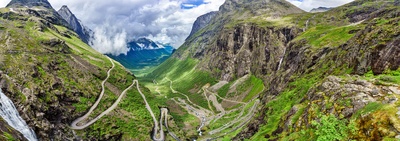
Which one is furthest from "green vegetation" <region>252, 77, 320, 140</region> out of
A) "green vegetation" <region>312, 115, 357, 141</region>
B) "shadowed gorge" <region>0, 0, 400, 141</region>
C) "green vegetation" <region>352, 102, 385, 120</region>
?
"green vegetation" <region>312, 115, 357, 141</region>

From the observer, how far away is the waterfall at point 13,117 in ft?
245

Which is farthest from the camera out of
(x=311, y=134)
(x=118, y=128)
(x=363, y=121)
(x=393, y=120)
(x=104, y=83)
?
(x=104, y=83)

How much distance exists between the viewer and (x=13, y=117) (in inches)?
3123

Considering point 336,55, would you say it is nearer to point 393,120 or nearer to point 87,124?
point 393,120

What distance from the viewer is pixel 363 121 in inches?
1208

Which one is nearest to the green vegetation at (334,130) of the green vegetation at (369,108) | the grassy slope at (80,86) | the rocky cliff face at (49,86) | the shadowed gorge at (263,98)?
the shadowed gorge at (263,98)

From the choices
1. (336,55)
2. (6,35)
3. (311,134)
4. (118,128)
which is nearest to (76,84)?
(118,128)

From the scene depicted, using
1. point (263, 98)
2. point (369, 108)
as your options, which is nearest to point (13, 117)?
point (369, 108)

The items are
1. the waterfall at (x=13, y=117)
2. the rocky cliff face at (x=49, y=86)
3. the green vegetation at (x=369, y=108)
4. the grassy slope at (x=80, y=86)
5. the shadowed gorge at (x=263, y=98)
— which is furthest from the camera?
the grassy slope at (x=80, y=86)

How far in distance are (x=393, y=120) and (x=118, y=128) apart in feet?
377

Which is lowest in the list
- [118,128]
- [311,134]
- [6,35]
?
[118,128]

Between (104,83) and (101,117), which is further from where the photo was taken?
(104,83)

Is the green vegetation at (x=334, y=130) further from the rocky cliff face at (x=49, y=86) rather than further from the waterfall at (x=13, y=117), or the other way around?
the rocky cliff face at (x=49, y=86)

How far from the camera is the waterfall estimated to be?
7475 cm
